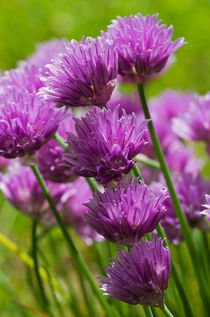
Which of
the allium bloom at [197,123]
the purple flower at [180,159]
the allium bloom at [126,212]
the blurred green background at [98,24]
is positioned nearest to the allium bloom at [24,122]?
the allium bloom at [126,212]

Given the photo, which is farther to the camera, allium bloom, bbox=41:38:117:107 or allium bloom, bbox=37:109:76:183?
allium bloom, bbox=37:109:76:183

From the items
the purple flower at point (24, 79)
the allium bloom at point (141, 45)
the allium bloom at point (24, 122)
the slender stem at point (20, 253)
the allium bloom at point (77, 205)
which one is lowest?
the slender stem at point (20, 253)

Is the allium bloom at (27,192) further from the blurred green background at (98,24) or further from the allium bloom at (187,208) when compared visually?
the blurred green background at (98,24)

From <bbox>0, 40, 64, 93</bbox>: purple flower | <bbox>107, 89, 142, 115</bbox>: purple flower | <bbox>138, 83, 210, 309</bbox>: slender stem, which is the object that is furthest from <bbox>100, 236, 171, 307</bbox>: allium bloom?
<bbox>107, 89, 142, 115</bbox>: purple flower

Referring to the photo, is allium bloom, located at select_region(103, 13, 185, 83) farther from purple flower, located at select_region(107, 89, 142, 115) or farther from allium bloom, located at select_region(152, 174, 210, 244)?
purple flower, located at select_region(107, 89, 142, 115)

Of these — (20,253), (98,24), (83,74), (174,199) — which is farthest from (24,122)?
(98,24)

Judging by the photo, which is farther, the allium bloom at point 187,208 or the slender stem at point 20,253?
the slender stem at point 20,253
